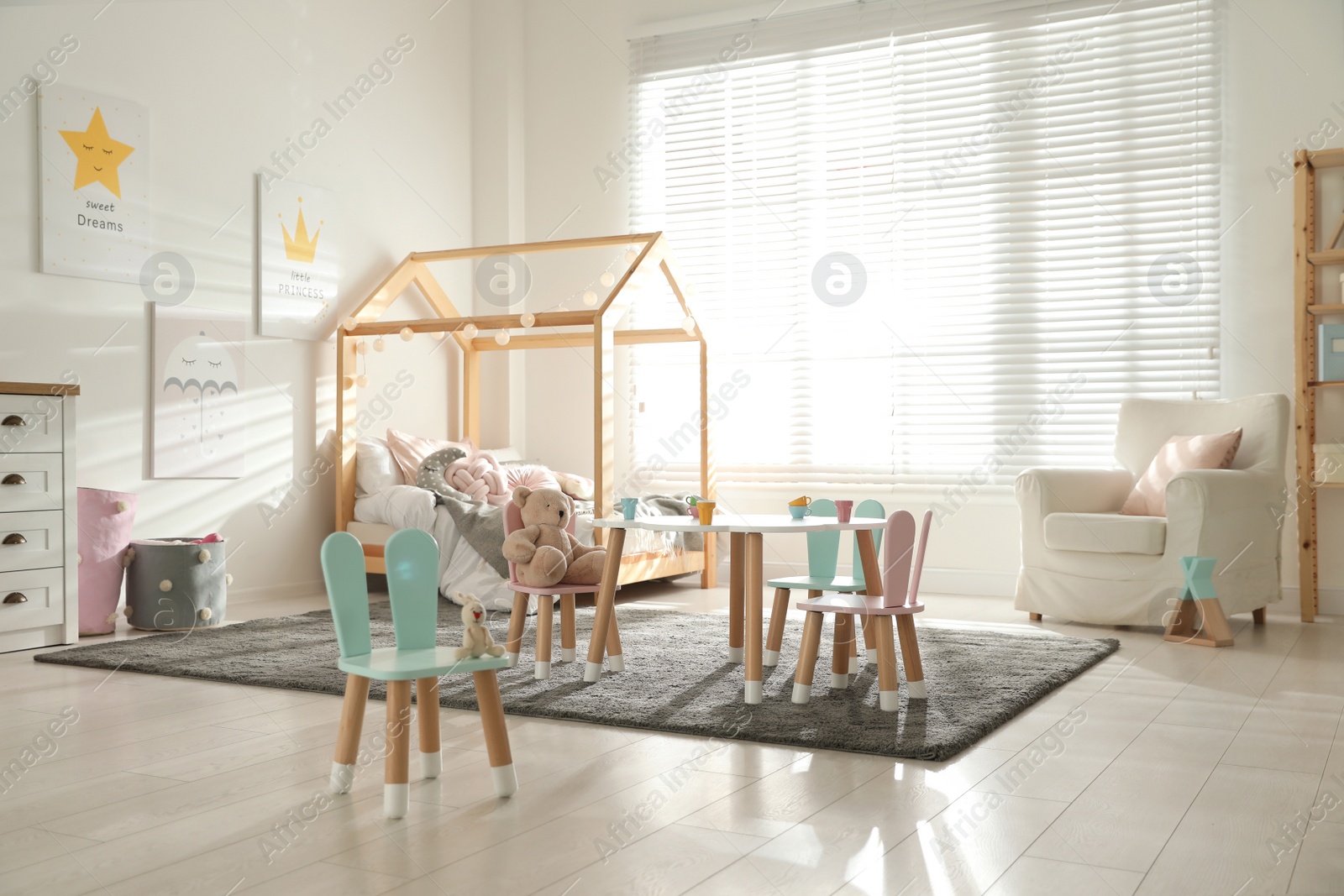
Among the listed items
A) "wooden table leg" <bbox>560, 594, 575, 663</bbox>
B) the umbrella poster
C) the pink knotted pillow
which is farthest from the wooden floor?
the pink knotted pillow

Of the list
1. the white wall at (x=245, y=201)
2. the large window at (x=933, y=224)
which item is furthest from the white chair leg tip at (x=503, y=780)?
the large window at (x=933, y=224)

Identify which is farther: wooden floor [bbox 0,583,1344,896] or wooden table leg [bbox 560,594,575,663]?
wooden table leg [bbox 560,594,575,663]

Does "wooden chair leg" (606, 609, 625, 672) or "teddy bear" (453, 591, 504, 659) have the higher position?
"teddy bear" (453, 591, 504, 659)

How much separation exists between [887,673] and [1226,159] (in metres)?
3.44

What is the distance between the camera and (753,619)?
2957mm

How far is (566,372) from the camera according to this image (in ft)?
21.5

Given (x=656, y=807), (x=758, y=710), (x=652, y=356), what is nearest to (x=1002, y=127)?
(x=652, y=356)

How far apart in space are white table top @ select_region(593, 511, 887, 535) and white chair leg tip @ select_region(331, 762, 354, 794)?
3.94 ft

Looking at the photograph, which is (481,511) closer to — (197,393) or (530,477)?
(530,477)

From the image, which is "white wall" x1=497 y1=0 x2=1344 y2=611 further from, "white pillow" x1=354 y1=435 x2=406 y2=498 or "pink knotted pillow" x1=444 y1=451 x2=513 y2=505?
"white pillow" x1=354 y1=435 x2=406 y2=498

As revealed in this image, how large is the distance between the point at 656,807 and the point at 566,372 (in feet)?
14.9

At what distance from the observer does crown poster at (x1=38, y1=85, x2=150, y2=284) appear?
4.29m

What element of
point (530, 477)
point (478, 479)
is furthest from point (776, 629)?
point (530, 477)

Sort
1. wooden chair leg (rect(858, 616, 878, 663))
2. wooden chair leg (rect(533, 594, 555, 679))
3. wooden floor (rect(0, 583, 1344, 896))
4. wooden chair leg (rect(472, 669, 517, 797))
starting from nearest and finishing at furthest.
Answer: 1. wooden floor (rect(0, 583, 1344, 896))
2. wooden chair leg (rect(472, 669, 517, 797))
3. wooden chair leg (rect(858, 616, 878, 663))
4. wooden chair leg (rect(533, 594, 555, 679))
